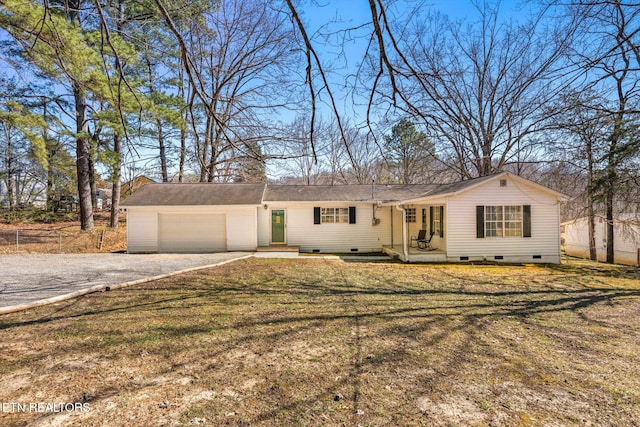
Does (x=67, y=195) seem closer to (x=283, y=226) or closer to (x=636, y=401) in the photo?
(x=283, y=226)

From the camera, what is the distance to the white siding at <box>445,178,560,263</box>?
1220cm

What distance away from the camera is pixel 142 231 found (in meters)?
14.1

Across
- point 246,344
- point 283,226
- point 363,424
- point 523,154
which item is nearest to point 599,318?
point 363,424

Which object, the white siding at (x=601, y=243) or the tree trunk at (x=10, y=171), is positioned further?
the tree trunk at (x=10, y=171)

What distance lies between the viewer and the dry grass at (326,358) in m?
2.66

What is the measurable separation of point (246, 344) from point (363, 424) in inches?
79.2

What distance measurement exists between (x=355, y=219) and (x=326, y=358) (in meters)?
11.7

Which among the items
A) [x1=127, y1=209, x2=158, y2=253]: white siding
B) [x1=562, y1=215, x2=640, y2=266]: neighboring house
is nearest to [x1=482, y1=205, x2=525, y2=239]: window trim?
[x1=562, y1=215, x2=640, y2=266]: neighboring house

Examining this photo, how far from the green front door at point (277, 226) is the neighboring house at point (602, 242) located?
43.2ft

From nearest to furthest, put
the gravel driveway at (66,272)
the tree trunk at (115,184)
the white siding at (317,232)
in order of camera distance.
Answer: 1. the gravel driveway at (66,272)
2. the white siding at (317,232)
3. the tree trunk at (115,184)

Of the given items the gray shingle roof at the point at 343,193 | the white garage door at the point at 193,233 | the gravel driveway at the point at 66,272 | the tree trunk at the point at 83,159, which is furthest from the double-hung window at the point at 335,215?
the tree trunk at the point at 83,159

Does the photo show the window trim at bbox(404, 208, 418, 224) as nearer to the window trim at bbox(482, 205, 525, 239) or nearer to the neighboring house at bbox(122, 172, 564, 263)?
the neighboring house at bbox(122, 172, 564, 263)

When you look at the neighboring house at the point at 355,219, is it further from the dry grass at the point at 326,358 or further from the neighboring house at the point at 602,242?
the dry grass at the point at 326,358

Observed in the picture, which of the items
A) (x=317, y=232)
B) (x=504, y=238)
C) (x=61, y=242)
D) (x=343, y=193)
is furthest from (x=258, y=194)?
(x=504, y=238)
